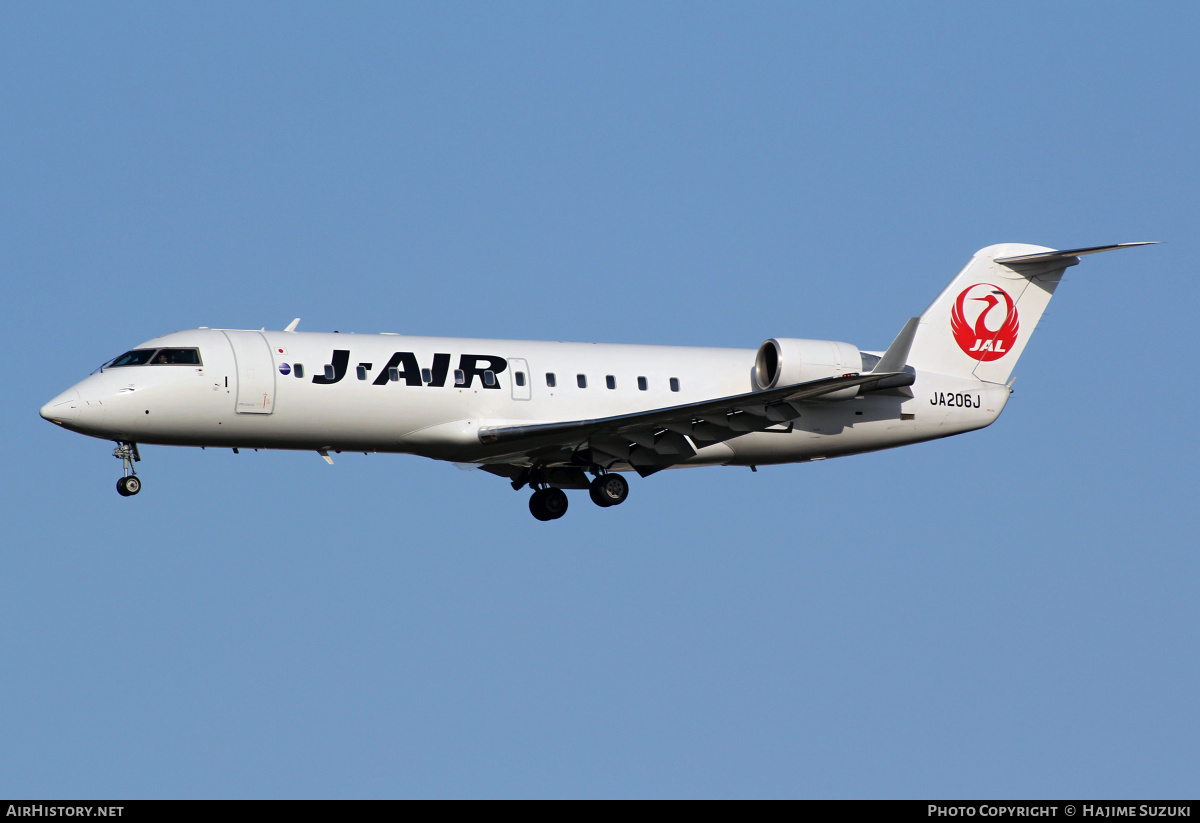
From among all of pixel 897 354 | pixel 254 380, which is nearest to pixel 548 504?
pixel 254 380

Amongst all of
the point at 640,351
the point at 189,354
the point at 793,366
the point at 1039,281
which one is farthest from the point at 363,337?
the point at 1039,281

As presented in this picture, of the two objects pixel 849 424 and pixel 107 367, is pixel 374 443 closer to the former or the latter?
pixel 107 367

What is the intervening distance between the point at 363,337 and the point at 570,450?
451 centimetres

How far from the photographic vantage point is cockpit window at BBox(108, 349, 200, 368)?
27656 mm

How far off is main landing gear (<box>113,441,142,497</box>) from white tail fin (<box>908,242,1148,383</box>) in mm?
15774

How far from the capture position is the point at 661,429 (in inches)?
1156

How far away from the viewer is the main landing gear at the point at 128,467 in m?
27.5

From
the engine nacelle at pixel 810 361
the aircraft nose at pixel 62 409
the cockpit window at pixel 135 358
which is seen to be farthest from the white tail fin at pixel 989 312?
the aircraft nose at pixel 62 409

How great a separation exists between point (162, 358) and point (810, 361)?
39.8 feet

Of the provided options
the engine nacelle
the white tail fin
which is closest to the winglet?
the engine nacelle

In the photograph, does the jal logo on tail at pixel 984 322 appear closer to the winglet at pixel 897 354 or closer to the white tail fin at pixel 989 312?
the white tail fin at pixel 989 312

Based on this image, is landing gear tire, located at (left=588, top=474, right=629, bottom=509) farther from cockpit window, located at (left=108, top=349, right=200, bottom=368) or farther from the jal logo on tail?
the jal logo on tail

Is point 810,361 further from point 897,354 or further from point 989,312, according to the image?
point 989,312
